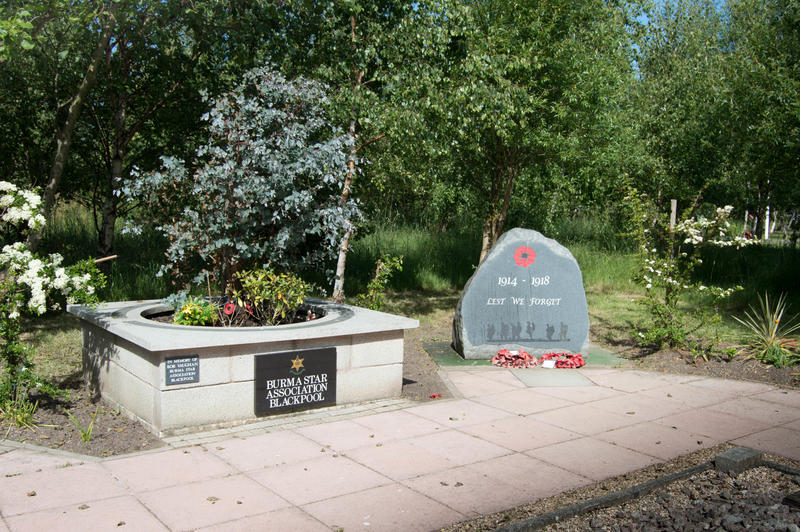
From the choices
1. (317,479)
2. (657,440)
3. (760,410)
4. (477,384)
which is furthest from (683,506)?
(477,384)

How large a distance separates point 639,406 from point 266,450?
3.65 metres

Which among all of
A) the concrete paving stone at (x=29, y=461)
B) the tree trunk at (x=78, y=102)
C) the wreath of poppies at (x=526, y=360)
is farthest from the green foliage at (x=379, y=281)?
the concrete paving stone at (x=29, y=461)

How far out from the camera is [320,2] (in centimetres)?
1008

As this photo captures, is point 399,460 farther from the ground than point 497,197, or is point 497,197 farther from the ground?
point 497,197

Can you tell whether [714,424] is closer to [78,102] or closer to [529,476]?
[529,476]

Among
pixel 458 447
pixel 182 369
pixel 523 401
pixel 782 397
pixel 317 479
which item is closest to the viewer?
pixel 317 479

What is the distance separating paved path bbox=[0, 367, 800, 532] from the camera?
4000mm

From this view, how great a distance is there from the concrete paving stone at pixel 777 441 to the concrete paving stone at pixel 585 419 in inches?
37.0

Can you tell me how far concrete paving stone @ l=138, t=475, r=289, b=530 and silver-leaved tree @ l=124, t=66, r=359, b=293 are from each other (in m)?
2.72

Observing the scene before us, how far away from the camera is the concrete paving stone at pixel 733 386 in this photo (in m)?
7.43

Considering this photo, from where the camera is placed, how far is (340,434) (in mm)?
5605

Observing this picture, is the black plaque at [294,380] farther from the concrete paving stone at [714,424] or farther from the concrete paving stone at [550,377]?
the concrete paving stone at [714,424]

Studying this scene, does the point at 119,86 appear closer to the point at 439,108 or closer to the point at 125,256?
the point at 125,256

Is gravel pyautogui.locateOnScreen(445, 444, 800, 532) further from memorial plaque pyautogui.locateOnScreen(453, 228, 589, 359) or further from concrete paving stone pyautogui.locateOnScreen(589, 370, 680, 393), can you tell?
memorial plaque pyautogui.locateOnScreen(453, 228, 589, 359)
